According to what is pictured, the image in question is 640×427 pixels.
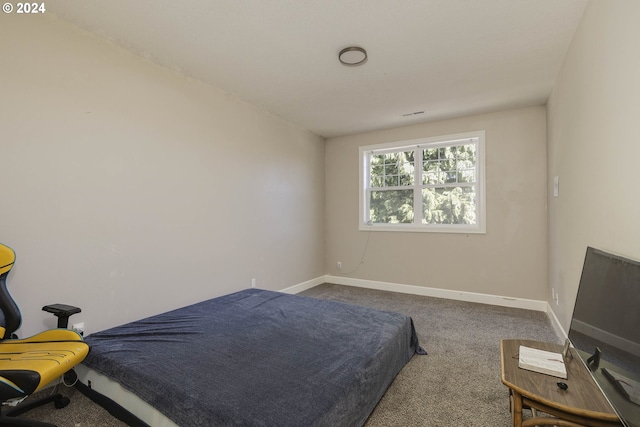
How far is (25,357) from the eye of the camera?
148 cm

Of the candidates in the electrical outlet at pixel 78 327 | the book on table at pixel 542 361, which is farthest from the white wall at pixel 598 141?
the electrical outlet at pixel 78 327

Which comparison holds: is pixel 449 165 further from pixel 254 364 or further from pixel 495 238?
pixel 254 364

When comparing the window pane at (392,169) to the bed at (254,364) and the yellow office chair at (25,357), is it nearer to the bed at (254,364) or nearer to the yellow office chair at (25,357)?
the bed at (254,364)

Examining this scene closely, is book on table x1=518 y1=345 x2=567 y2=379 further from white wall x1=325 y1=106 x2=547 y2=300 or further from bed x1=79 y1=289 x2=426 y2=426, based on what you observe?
white wall x1=325 y1=106 x2=547 y2=300

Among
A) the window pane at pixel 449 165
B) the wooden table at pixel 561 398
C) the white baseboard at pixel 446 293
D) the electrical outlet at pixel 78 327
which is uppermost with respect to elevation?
the window pane at pixel 449 165

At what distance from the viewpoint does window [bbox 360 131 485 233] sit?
4078 mm


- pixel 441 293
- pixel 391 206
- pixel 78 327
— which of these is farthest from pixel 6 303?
pixel 441 293

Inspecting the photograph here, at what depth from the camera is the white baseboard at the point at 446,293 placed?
3.67 m

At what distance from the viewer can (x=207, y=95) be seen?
10.3 ft

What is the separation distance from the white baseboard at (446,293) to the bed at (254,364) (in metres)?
1.90

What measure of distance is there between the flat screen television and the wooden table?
0.07 metres

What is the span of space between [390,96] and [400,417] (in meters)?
3.05

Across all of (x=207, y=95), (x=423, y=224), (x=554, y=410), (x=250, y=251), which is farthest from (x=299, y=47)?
(x=423, y=224)

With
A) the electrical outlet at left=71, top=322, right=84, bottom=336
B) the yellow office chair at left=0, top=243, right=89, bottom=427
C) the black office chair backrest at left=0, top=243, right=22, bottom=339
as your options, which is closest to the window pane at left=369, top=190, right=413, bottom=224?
the electrical outlet at left=71, top=322, right=84, bottom=336
